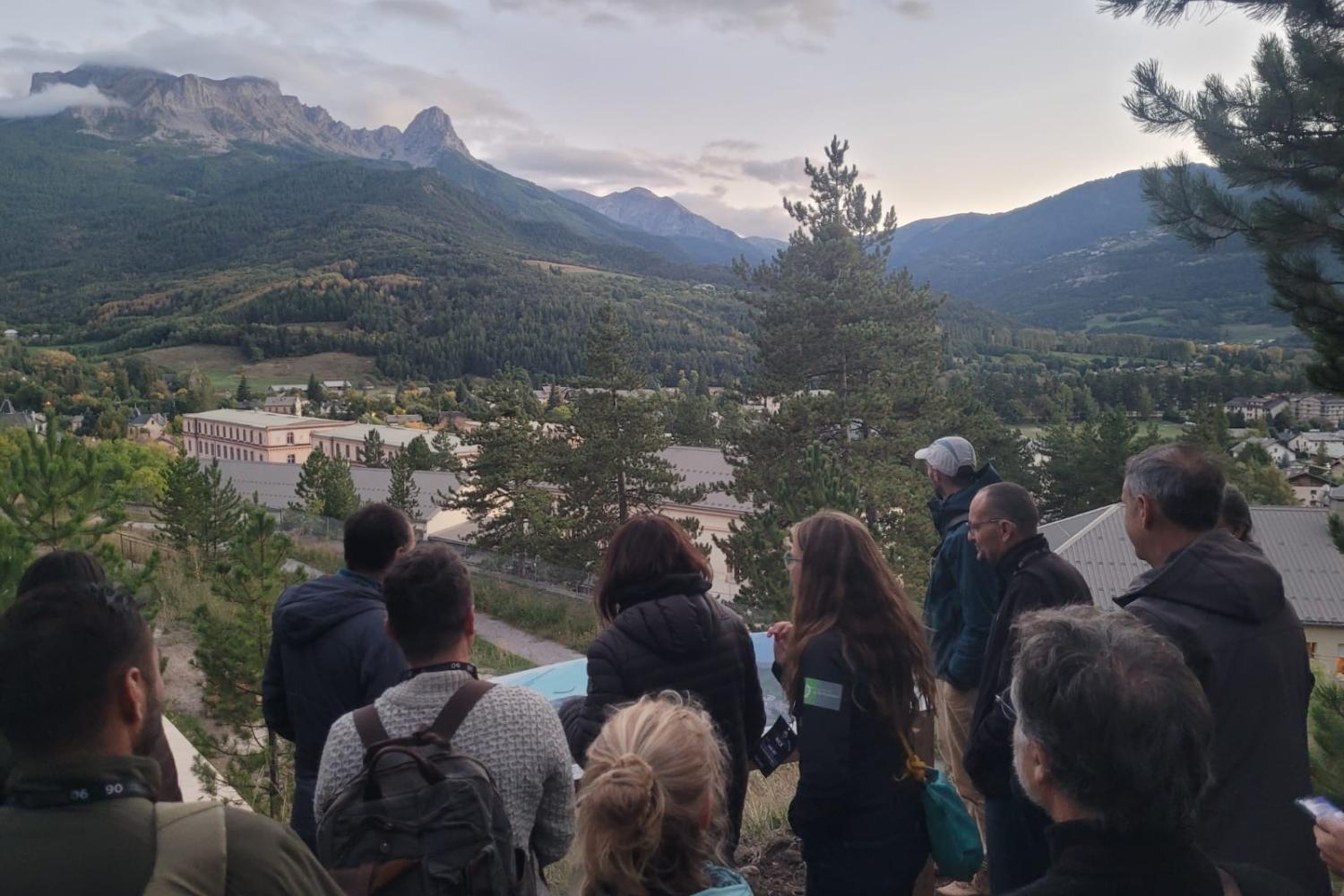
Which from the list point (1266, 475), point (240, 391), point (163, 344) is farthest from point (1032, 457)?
point (163, 344)

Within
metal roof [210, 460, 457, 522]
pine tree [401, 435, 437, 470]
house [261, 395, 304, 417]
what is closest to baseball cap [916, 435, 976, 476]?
metal roof [210, 460, 457, 522]

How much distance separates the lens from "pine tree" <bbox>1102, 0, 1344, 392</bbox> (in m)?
4.01

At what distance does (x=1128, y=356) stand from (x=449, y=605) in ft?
389

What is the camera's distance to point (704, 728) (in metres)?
1.58

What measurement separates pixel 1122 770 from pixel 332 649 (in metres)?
1.99

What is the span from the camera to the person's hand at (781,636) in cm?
239

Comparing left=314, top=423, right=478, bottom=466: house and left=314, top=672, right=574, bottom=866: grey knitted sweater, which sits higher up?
left=314, top=672, right=574, bottom=866: grey knitted sweater

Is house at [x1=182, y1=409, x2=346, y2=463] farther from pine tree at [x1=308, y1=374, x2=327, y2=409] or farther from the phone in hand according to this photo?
the phone in hand

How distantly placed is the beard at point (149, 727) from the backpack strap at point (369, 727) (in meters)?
0.44

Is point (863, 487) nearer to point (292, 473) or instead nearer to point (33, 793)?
point (33, 793)

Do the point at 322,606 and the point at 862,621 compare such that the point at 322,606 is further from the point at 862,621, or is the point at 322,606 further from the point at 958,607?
the point at 958,607

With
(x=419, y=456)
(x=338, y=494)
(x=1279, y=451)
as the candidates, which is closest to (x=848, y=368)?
(x=338, y=494)

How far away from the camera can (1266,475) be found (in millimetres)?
28984

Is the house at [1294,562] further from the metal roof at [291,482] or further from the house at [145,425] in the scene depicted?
the house at [145,425]
